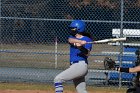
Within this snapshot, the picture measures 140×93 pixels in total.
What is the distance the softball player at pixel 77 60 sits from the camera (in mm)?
9758

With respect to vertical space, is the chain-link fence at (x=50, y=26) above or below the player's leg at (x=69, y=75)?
above

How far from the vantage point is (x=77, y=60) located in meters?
9.88

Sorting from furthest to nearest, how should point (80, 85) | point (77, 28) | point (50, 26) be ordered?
point (50, 26)
point (80, 85)
point (77, 28)

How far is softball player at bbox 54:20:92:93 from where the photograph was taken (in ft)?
32.0

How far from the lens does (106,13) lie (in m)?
19.7

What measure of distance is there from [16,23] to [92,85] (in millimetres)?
4170

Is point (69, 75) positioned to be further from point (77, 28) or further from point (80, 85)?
point (77, 28)

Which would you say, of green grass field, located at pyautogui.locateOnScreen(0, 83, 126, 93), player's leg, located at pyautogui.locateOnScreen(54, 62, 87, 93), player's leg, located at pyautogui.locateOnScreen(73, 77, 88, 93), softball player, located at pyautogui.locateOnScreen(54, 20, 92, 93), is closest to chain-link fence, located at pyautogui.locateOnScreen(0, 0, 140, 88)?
green grass field, located at pyautogui.locateOnScreen(0, 83, 126, 93)

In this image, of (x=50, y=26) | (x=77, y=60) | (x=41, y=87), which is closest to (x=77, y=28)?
(x=77, y=60)

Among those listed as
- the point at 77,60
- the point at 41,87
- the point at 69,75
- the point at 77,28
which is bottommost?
the point at 41,87

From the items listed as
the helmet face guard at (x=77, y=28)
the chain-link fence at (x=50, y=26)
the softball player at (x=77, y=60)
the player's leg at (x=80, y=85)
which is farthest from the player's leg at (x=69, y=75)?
the chain-link fence at (x=50, y=26)

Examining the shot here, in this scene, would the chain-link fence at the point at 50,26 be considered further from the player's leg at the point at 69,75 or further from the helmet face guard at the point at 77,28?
the player's leg at the point at 69,75

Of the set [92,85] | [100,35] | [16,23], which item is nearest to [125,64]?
[92,85]

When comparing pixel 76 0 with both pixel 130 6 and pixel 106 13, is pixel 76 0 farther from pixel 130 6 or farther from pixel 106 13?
pixel 130 6
